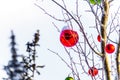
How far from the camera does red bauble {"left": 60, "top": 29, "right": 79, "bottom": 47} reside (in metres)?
3.64

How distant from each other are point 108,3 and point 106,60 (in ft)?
2.08

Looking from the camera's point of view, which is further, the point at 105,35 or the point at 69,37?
the point at 69,37

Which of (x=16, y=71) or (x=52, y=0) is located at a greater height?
(x=52, y=0)

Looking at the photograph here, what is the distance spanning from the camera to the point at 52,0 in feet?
11.2

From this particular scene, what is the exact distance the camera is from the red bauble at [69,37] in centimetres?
364

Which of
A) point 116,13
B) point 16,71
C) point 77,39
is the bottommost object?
point 16,71

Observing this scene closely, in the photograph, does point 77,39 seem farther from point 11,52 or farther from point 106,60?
point 11,52

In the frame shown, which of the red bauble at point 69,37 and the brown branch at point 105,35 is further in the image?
the red bauble at point 69,37

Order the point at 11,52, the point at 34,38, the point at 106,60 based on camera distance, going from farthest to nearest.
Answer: the point at 34,38, the point at 106,60, the point at 11,52

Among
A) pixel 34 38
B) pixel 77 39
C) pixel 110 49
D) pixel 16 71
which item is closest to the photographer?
pixel 16 71

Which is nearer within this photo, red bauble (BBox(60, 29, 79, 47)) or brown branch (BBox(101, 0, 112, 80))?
brown branch (BBox(101, 0, 112, 80))

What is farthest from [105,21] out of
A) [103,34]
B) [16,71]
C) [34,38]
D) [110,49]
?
[34,38]

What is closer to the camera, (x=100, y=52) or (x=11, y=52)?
(x=11, y=52)

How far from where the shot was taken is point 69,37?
370cm
